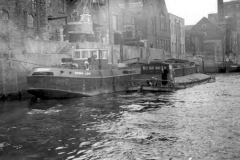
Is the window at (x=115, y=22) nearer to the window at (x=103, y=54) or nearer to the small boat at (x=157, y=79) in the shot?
the small boat at (x=157, y=79)

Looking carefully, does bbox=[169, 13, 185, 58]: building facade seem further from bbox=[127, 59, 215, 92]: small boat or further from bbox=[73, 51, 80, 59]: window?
bbox=[73, 51, 80, 59]: window

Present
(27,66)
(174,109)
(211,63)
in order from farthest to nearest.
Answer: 1. (211,63)
2. (27,66)
3. (174,109)

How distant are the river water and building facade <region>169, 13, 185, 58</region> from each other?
158 ft

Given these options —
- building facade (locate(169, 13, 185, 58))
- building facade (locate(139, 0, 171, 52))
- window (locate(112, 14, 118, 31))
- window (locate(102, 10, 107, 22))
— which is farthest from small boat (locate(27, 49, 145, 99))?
building facade (locate(169, 13, 185, 58))

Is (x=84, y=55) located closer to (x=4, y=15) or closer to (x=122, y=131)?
(x=4, y=15)

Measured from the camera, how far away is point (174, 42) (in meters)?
66.4

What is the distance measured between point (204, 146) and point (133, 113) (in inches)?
245

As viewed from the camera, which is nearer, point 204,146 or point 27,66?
point 204,146

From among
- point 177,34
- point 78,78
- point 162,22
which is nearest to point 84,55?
point 78,78

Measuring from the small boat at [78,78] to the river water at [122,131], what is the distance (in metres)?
1.66

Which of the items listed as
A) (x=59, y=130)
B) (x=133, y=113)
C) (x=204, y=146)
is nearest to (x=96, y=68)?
(x=133, y=113)

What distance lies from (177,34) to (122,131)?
58821mm

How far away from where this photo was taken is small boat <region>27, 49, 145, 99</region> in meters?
19.5

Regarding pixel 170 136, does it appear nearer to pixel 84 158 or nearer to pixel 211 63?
pixel 84 158
